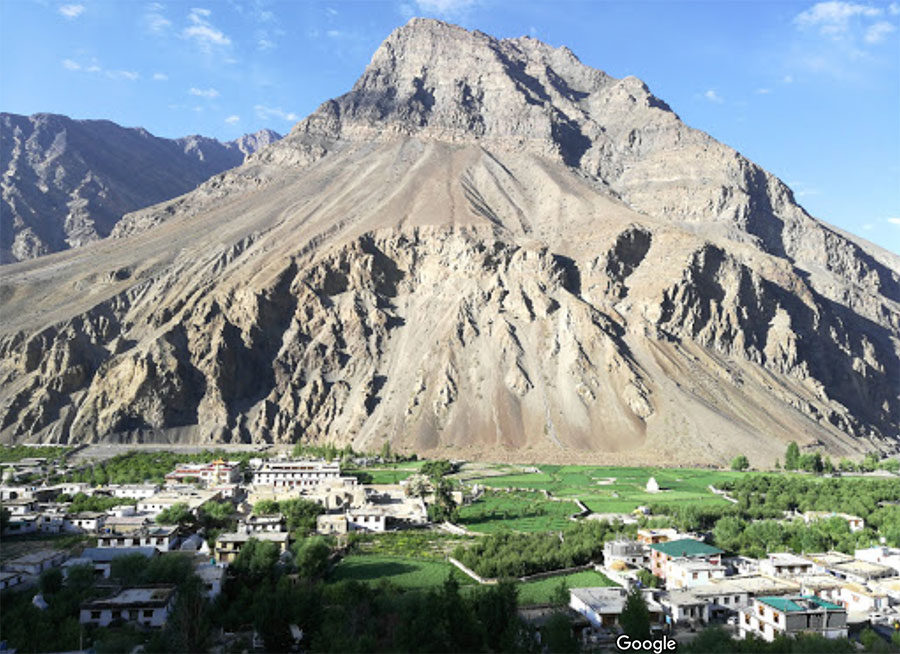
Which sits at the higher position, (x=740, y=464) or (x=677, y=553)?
(x=740, y=464)

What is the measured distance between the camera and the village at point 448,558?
3525 cm

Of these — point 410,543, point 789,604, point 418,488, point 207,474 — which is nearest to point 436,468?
point 418,488

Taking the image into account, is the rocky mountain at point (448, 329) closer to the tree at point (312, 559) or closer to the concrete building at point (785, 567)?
the concrete building at point (785, 567)

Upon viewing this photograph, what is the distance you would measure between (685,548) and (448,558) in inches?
585

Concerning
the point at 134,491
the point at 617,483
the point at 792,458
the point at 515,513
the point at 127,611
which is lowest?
the point at 515,513

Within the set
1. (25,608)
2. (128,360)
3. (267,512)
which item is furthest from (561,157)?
(25,608)

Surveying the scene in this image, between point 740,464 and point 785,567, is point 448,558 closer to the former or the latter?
point 785,567

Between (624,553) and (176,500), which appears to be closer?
(624,553)

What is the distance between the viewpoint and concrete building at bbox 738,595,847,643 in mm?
33969

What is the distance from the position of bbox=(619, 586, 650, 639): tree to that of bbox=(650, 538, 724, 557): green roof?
513 inches

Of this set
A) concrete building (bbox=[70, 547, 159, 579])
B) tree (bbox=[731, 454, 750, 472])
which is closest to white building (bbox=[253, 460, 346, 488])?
concrete building (bbox=[70, 547, 159, 579])

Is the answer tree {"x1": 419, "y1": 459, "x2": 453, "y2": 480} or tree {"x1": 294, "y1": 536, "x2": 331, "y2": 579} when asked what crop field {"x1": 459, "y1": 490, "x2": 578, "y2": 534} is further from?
tree {"x1": 294, "y1": 536, "x2": 331, "y2": 579}

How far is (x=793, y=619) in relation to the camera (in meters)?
34.0

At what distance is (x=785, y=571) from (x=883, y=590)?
4998 mm
